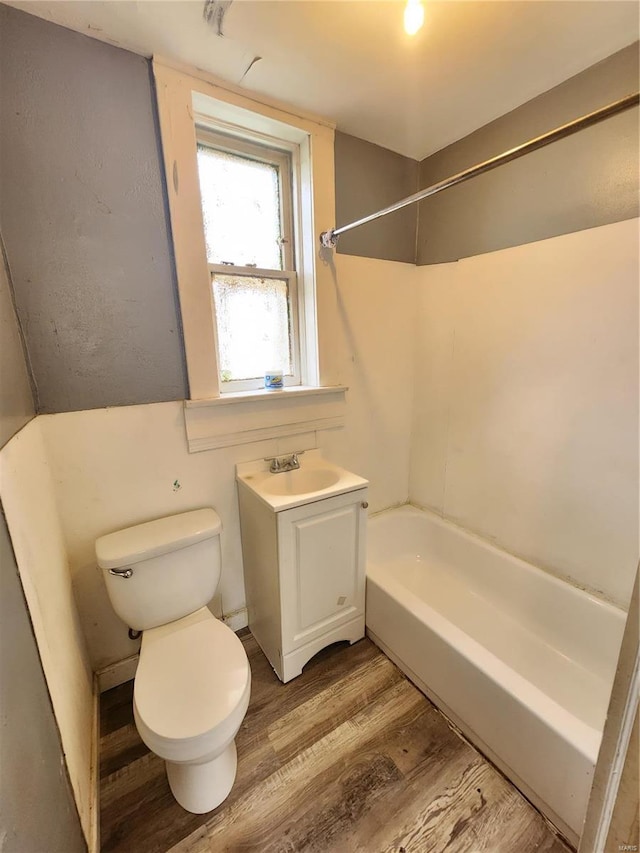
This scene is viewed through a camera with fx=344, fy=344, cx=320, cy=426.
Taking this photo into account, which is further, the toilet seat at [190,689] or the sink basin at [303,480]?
the sink basin at [303,480]

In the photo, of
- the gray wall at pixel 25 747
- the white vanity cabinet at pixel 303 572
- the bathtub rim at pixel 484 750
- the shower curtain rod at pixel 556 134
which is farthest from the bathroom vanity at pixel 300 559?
the shower curtain rod at pixel 556 134

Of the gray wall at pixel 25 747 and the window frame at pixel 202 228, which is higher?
the window frame at pixel 202 228

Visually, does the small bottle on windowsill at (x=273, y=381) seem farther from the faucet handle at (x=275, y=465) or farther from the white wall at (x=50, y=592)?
the white wall at (x=50, y=592)

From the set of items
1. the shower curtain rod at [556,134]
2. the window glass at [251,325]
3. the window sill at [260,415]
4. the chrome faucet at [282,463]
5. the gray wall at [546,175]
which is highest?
the gray wall at [546,175]

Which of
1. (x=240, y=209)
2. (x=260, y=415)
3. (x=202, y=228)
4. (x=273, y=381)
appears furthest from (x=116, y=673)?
(x=240, y=209)

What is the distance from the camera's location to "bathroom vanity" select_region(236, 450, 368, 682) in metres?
1.33

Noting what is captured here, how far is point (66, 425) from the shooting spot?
1197mm

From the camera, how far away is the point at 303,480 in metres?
1.68

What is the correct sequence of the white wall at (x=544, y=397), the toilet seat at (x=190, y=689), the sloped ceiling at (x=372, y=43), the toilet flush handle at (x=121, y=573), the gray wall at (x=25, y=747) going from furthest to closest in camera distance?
the white wall at (x=544, y=397) < the toilet flush handle at (x=121, y=573) < the sloped ceiling at (x=372, y=43) < the toilet seat at (x=190, y=689) < the gray wall at (x=25, y=747)

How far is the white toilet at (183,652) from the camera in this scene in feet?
3.10

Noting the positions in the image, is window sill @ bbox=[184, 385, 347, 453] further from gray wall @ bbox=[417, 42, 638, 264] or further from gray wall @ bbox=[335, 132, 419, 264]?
gray wall @ bbox=[417, 42, 638, 264]

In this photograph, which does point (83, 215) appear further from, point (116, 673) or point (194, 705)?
point (116, 673)

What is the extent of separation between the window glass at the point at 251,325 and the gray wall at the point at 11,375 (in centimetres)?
71

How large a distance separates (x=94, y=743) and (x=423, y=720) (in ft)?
3.83
